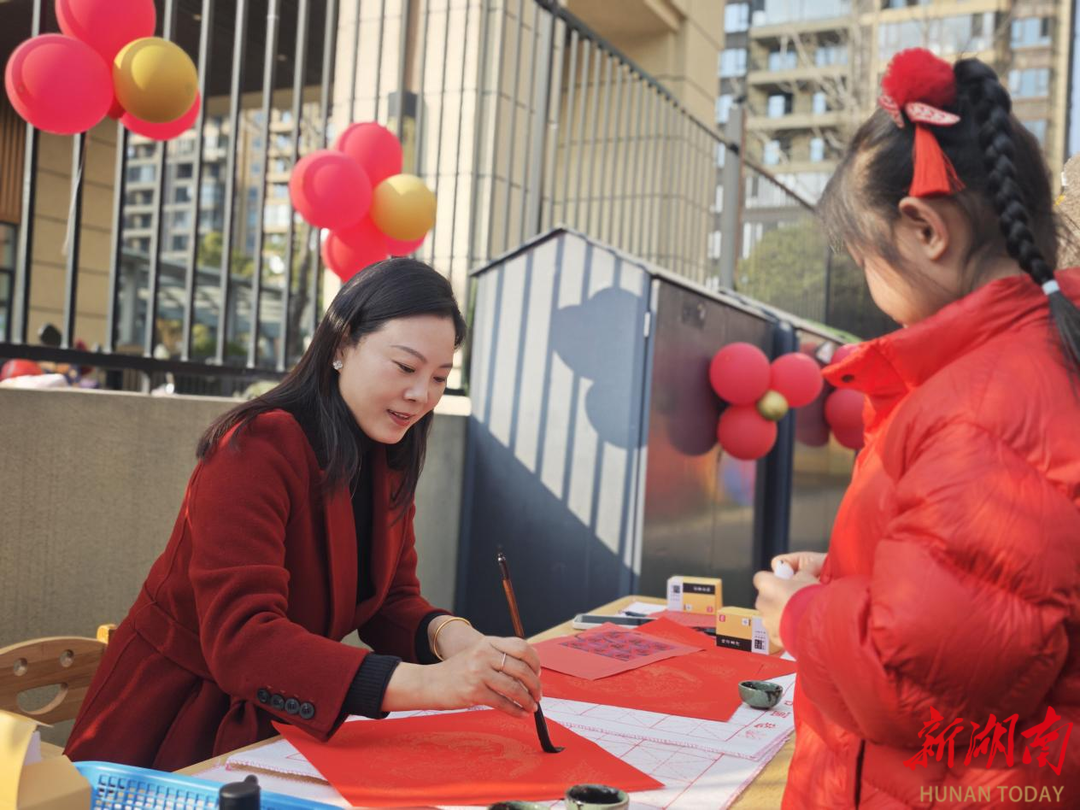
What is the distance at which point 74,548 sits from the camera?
270 cm

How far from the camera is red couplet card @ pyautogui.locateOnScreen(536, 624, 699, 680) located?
199 centimetres

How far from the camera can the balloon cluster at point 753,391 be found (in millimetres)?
4578

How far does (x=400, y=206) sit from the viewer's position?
12.1ft

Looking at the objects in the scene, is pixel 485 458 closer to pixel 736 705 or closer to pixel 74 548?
pixel 74 548

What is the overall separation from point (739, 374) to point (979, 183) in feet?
11.7

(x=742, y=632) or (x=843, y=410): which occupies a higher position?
(x=843, y=410)

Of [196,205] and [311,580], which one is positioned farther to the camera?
[196,205]

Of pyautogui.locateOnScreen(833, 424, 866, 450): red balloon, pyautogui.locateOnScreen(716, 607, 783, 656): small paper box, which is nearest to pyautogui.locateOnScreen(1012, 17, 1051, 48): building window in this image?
pyautogui.locateOnScreen(833, 424, 866, 450): red balloon

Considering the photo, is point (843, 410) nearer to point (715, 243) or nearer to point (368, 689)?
point (715, 243)

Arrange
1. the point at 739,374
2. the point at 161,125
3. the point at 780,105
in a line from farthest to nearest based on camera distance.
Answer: the point at 780,105, the point at 739,374, the point at 161,125

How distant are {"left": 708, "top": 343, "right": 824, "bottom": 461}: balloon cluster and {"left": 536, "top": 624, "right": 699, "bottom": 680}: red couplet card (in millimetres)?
2406

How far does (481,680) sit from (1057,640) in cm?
84

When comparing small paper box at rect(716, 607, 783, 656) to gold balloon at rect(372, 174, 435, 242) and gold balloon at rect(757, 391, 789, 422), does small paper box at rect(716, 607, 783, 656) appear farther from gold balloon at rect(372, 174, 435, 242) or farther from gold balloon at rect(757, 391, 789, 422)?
gold balloon at rect(757, 391, 789, 422)

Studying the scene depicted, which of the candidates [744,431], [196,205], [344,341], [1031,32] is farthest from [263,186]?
[1031,32]
